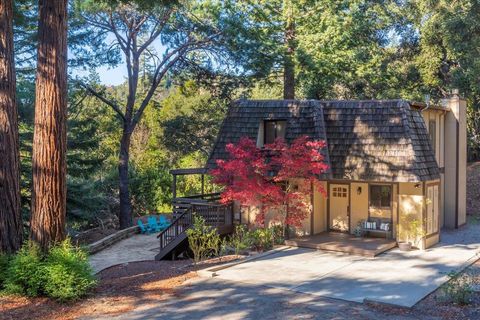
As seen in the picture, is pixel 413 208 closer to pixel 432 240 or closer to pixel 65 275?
pixel 432 240

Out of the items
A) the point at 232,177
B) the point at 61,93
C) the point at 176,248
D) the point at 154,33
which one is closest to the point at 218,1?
the point at 154,33

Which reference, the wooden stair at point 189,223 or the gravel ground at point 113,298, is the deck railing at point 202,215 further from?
the gravel ground at point 113,298

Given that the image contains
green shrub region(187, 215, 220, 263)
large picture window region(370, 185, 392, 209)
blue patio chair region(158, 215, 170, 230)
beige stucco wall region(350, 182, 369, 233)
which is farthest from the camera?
blue patio chair region(158, 215, 170, 230)

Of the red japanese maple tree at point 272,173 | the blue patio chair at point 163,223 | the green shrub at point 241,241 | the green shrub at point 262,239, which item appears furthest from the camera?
the blue patio chair at point 163,223

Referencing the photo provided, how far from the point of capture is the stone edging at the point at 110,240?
16078 millimetres

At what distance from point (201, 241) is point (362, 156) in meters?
5.43

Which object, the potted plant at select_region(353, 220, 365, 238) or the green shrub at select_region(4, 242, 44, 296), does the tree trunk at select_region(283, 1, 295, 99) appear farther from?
the green shrub at select_region(4, 242, 44, 296)

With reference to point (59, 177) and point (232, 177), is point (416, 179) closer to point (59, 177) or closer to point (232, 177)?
point (232, 177)

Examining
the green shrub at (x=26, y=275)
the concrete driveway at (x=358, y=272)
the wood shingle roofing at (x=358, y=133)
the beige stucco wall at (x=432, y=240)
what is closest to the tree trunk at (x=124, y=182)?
Answer: the wood shingle roofing at (x=358, y=133)

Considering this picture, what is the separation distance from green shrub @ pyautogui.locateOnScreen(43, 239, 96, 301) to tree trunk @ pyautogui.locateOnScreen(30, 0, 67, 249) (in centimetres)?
51

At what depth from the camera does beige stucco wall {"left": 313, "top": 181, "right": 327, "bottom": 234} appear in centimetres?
1480

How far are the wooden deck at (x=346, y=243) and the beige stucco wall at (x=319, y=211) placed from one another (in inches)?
14.3

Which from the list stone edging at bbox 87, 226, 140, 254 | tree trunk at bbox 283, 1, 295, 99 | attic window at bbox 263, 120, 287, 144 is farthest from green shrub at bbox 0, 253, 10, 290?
tree trunk at bbox 283, 1, 295, 99

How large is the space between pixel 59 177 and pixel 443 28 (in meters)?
21.4
